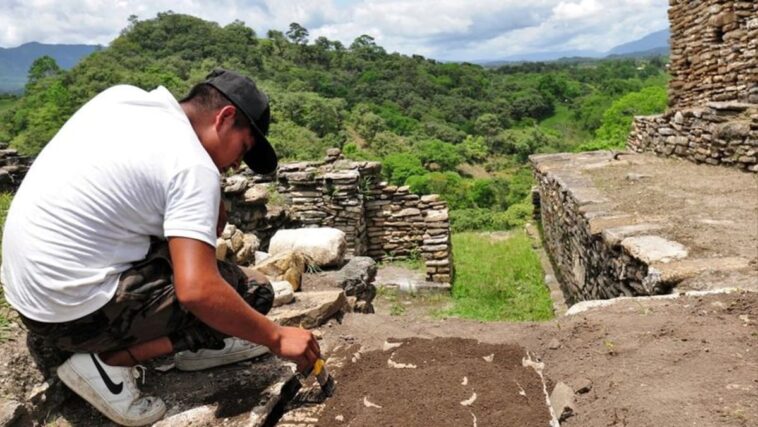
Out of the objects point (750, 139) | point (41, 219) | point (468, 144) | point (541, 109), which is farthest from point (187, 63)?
point (41, 219)

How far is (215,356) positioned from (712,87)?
908 centimetres

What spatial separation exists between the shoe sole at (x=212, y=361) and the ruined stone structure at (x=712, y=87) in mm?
6653

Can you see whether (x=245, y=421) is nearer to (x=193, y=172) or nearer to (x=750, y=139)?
(x=193, y=172)

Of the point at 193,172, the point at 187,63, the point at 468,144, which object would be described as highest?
the point at 187,63

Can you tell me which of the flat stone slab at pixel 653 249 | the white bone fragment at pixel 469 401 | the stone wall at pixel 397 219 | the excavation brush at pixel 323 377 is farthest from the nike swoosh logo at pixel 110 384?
the stone wall at pixel 397 219

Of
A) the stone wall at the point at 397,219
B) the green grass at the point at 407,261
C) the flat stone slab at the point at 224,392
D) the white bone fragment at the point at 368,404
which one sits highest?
the flat stone slab at the point at 224,392

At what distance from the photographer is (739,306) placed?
9.27 ft

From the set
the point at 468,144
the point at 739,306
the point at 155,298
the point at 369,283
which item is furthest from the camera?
the point at 468,144

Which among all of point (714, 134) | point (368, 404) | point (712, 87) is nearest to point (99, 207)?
point (368, 404)

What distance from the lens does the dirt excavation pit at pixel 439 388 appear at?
75.3 inches

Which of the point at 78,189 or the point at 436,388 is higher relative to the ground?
the point at 78,189

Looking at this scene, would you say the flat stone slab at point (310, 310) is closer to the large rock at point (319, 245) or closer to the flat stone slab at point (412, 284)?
the large rock at point (319, 245)

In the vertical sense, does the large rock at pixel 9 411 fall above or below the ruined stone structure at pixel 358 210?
above

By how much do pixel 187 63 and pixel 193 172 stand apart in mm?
41155
